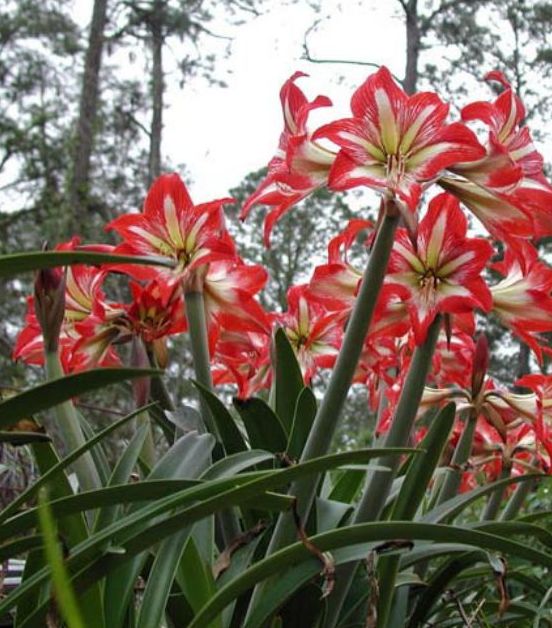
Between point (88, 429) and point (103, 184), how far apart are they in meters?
14.6

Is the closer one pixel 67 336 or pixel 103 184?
pixel 67 336

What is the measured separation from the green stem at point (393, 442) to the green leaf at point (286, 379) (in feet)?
0.70

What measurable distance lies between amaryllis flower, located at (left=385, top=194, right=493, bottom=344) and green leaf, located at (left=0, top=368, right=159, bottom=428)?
48 centimetres

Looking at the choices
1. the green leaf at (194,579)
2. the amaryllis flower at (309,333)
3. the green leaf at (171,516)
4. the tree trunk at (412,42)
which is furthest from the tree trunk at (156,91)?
the green leaf at (171,516)

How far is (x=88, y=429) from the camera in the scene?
1.66 m

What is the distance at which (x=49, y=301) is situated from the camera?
128 cm

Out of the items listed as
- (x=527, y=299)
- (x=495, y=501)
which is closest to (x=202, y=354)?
(x=527, y=299)

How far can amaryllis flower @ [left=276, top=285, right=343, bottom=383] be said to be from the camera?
5.73ft

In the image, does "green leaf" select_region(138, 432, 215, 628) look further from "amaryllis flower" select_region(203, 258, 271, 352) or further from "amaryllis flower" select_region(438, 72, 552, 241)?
"amaryllis flower" select_region(438, 72, 552, 241)

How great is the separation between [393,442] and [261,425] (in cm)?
23

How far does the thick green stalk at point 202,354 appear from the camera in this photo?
1390 millimetres

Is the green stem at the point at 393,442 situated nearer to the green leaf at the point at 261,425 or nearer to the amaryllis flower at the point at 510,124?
the green leaf at the point at 261,425

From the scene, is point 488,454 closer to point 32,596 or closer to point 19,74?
point 32,596

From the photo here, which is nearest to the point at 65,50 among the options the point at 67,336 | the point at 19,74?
the point at 19,74
